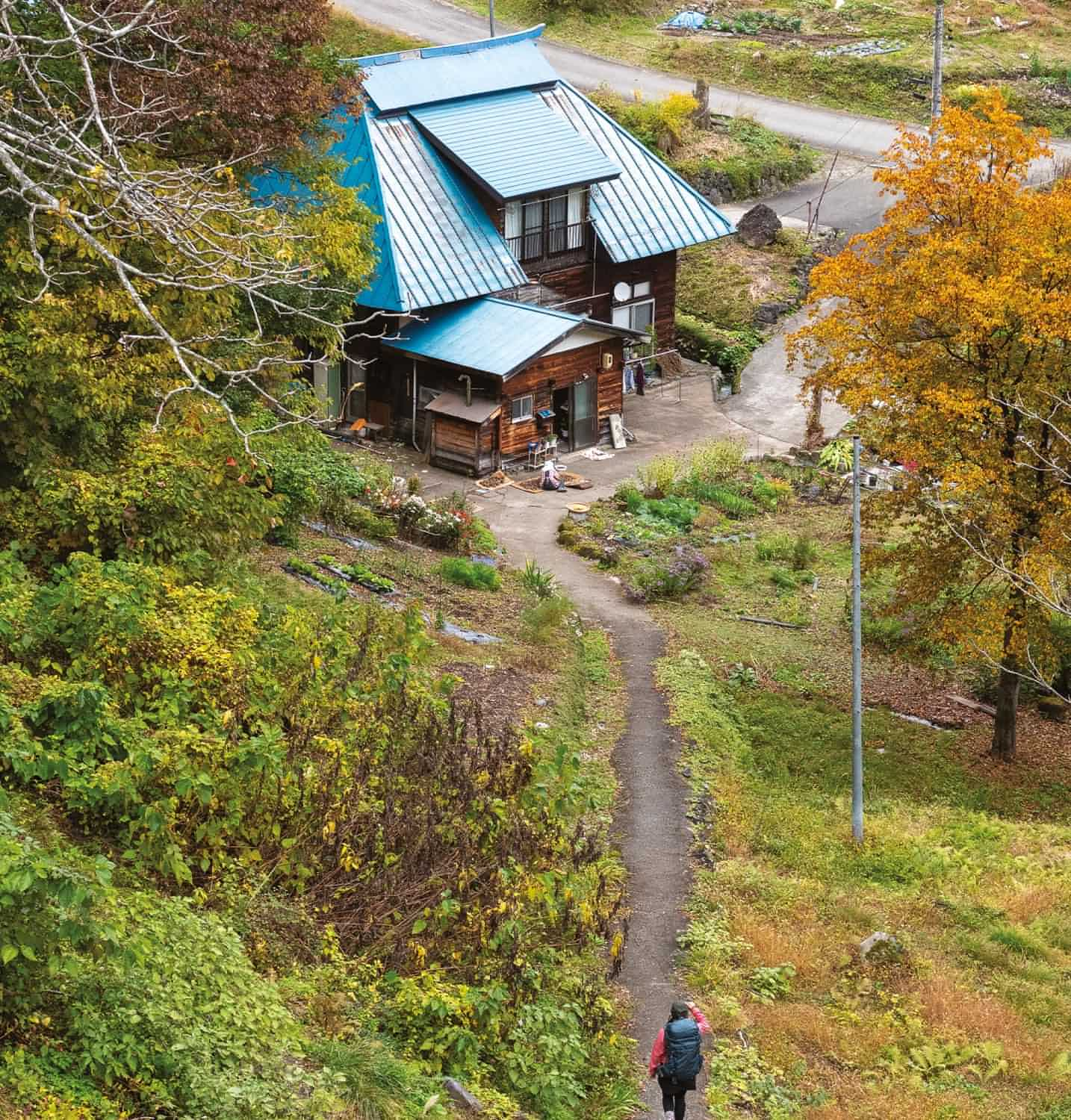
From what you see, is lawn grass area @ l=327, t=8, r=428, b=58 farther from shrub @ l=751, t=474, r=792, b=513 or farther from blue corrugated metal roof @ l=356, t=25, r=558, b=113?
shrub @ l=751, t=474, r=792, b=513

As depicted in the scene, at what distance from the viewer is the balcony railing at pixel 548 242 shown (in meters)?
41.7

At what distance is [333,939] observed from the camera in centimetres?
1510

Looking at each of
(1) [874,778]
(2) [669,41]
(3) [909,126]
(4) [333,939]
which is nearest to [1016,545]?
(1) [874,778]

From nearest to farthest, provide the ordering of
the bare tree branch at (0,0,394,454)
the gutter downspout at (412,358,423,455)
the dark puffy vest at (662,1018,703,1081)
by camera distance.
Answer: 1. the dark puffy vest at (662,1018,703,1081)
2. the bare tree branch at (0,0,394,454)
3. the gutter downspout at (412,358,423,455)

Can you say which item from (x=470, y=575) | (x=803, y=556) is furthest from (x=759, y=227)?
(x=470, y=575)

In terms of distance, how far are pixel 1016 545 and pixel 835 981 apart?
30.5 ft

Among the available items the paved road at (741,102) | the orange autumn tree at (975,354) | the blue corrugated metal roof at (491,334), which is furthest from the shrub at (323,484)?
the paved road at (741,102)

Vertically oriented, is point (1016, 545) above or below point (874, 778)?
above

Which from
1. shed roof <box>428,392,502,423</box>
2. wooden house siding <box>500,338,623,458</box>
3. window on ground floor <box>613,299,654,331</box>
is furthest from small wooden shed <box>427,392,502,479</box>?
window on ground floor <box>613,299,654,331</box>

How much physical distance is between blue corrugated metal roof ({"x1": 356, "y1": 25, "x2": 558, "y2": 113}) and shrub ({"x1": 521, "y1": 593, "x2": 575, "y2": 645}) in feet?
55.0

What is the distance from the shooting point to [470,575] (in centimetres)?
3048

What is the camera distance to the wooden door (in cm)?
4019

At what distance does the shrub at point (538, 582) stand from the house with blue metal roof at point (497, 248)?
685cm

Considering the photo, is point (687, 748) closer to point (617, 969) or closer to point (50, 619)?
point (617, 969)
